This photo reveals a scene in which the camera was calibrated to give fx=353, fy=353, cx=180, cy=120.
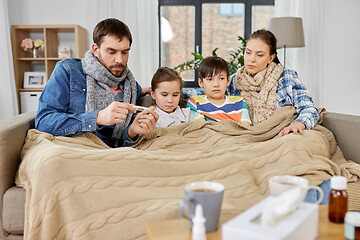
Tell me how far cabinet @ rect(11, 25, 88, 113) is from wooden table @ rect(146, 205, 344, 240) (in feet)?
11.5

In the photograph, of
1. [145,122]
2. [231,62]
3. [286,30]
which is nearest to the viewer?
[145,122]

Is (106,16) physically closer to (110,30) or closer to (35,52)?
(35,52)

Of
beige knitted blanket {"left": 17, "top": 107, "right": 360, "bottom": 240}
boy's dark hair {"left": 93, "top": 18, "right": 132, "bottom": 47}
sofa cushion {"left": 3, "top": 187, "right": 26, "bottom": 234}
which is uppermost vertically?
boy's dark hair {"left": 93, "top": 18, "right": 132, "bottom": 47}

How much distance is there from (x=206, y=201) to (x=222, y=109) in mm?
1215

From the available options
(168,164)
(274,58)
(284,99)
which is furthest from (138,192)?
(274,58)

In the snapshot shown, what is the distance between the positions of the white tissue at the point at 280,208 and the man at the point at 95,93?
89cm

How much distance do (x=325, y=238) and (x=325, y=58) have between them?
4.24 m

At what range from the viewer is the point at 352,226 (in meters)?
0.77

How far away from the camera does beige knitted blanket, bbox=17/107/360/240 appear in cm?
105

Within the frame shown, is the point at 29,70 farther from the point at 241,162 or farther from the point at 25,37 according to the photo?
the point at 241,162

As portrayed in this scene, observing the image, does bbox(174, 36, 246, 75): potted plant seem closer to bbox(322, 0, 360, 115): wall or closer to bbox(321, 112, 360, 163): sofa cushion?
bbox(322, 0, 360, 115): wall

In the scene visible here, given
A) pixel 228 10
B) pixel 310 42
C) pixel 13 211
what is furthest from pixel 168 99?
pixel 228 10

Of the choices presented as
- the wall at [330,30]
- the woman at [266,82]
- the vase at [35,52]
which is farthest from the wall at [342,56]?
the vase at [35,52]

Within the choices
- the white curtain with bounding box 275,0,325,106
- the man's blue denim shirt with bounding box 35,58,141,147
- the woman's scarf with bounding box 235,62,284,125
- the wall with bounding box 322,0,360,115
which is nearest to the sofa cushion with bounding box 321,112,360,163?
the woman's scarf with bounding box 235,62,284,125
